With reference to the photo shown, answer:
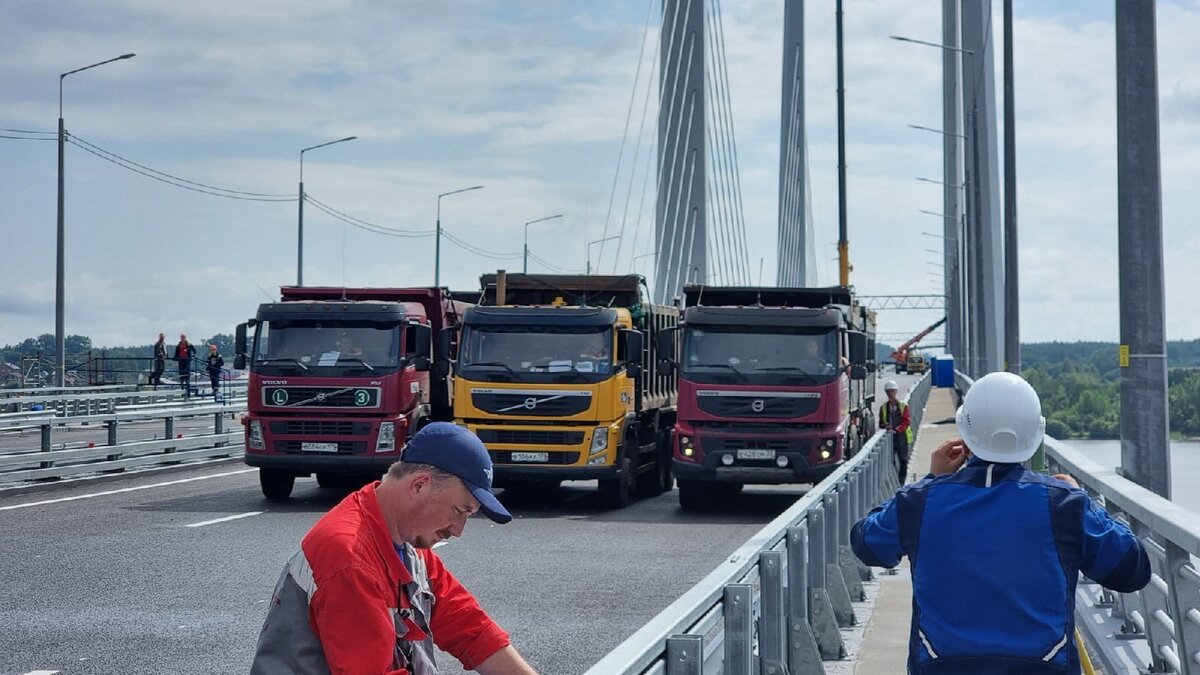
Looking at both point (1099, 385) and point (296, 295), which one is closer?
point (296, 295)

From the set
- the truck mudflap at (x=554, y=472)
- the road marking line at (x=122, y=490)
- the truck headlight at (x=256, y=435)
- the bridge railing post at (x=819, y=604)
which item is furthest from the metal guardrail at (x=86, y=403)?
the bridge railing post at (x=819, y=604)

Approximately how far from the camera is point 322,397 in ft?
68.9

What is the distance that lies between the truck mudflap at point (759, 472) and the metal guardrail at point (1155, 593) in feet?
30.0

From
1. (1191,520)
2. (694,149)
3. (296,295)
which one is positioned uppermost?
(694,149)

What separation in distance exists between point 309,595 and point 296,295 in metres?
19.3

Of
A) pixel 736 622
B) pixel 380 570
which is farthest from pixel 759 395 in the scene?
pixel 380 570

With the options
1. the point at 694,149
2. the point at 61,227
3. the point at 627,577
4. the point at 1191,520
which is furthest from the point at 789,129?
the point at 1191,520

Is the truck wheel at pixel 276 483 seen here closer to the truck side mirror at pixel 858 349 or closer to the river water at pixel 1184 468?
the truck side mirror at pixel 858 349

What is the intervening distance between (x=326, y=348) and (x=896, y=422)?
716 centimetres

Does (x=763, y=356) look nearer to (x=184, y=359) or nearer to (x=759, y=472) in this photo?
(x=759, y=472)

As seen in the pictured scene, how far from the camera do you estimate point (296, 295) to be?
73.5 ft

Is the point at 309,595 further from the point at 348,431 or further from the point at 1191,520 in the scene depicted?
the point at 348,431

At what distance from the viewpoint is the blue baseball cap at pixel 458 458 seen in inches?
141

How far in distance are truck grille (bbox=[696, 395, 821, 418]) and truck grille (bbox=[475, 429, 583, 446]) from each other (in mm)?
1555
